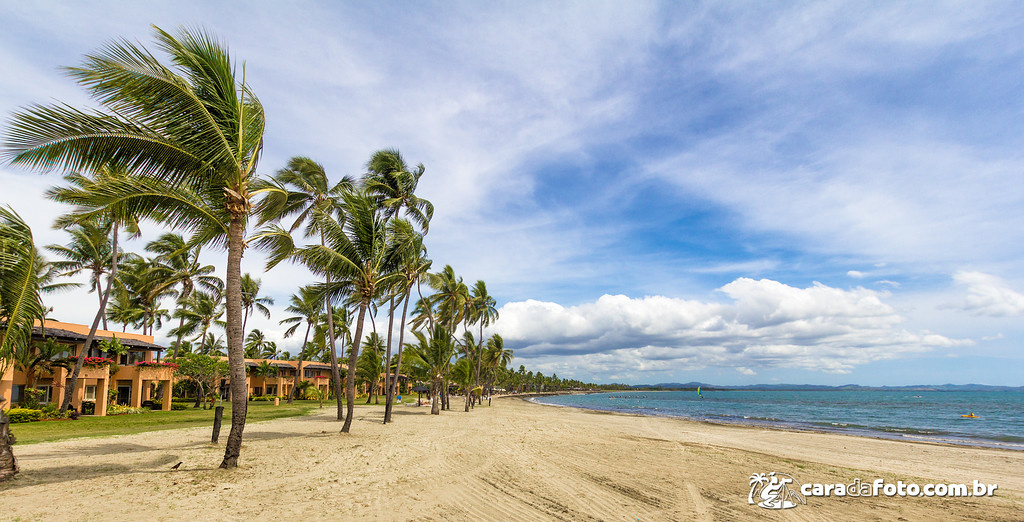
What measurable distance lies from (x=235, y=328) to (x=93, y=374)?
2238 centimetres

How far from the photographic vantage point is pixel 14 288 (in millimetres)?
Answer: 8422

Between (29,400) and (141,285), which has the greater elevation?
(141,285)

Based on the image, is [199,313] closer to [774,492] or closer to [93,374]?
[93,374]

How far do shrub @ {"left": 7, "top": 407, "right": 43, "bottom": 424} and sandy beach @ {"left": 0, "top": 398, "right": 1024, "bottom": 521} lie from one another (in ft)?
30.2

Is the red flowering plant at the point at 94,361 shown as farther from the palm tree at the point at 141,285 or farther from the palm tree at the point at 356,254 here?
the palm tree at the point at 356,254

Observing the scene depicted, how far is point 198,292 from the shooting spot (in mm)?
43781

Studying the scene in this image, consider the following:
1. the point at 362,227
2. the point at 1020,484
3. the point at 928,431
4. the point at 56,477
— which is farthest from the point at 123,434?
the point at 928,431

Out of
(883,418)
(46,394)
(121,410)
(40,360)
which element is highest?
(40,360)

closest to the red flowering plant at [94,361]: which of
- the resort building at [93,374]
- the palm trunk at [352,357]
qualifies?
the resort building at [93,374]

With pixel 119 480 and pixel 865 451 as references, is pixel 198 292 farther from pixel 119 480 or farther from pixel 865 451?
pixel 865 451

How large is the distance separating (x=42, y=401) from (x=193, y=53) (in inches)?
997

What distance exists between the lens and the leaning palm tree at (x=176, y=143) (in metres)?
7.40

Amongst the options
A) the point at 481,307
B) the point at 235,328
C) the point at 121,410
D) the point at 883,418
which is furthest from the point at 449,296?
the point at 883,418

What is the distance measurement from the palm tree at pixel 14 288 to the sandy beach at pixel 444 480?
0.72m
